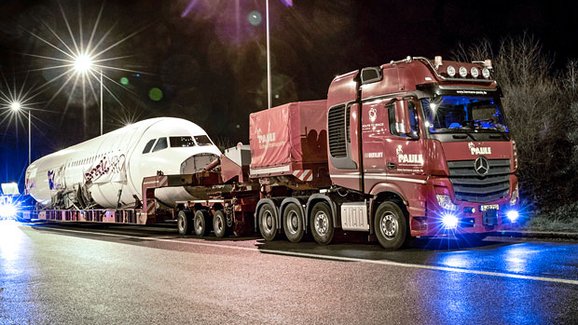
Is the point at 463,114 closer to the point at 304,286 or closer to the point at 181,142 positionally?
the point at 304,286

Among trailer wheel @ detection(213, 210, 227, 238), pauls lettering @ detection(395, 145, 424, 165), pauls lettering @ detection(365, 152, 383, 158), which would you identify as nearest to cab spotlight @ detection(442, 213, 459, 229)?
pauls lettering @ detection(395, 145, 424, 165)

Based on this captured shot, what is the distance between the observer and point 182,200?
63.2ft

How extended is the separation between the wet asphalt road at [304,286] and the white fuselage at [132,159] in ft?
19.8

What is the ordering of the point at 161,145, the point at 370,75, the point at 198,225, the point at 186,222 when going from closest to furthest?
the point at 370,75
the point at 198,225
the point at 186,222
the point at 161,145

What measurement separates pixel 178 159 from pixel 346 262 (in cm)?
970

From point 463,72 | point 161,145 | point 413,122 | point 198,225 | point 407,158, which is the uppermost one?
point 463,72

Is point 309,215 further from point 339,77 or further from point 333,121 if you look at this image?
point 339,77

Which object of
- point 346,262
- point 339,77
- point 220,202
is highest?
point 339,77

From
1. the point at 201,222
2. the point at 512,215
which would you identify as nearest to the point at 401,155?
the point at 512,215

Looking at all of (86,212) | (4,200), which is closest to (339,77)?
(86,212)

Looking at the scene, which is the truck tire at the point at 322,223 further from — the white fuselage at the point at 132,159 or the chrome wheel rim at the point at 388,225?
the white fuselage at the point at 132,159

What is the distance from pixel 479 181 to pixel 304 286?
5.11 m

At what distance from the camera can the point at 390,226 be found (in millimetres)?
12398

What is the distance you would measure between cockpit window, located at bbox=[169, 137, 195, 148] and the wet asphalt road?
21.2 ft
